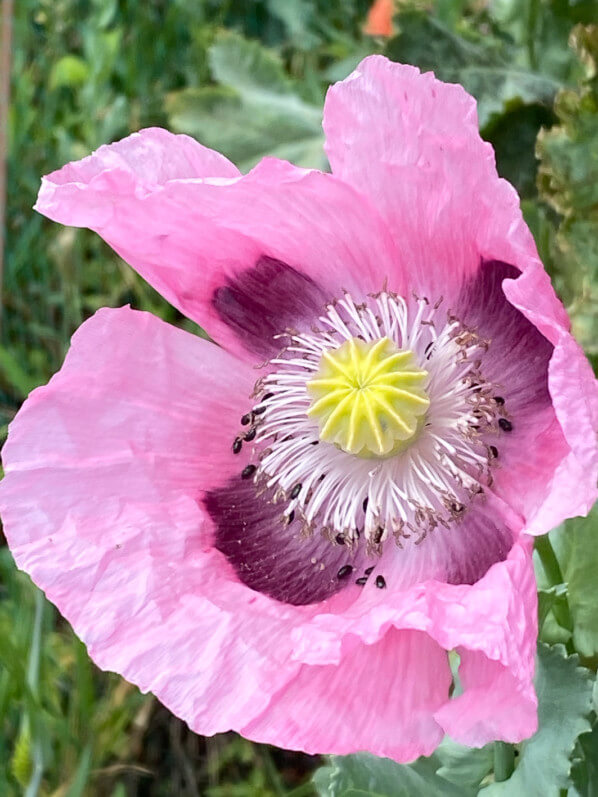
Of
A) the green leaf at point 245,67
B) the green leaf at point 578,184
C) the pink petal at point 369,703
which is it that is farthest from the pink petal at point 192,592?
the green leaf at point 245,67

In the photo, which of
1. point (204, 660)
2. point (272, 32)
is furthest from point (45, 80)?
point (204, 660)

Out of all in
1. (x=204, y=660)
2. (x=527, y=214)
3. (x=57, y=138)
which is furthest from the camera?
(x=57, y=138)

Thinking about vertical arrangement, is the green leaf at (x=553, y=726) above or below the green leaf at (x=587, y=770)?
above

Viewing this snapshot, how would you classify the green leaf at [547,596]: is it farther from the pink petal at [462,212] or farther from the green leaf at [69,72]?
the green leaf at [69,72]

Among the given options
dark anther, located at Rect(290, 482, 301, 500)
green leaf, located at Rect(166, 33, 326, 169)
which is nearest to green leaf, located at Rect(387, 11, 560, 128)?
green leaf, located at Rect(166, 33, 326, 169)

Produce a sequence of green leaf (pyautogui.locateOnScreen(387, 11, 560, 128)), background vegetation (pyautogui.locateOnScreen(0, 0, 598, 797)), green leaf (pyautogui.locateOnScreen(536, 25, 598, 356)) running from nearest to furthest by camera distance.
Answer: background vegetation (pyautogui.locateOnScreen(0, 0, 598, 797)) → green leaf (pyautogui.locateOnScreen(536, 25, 598, 356)) → green leaf (pyautogui.locateOnScreen(387, 11, 560, 128))

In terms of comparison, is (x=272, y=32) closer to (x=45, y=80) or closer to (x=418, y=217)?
(x=45, y=80)

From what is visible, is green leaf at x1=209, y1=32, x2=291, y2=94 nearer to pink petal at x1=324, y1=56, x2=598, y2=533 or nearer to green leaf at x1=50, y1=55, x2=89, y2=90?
A: green leaf at x1=50, y1=55, x2=89, y2=90
